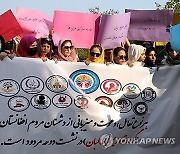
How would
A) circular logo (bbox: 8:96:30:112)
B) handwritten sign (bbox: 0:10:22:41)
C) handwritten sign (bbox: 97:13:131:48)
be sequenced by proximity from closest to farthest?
circular logo (bbox: 8:96:30:112)
handwritten sign (bbox: 0:10:22:41)
handwritten sign (bbox: 97:13:131:48)

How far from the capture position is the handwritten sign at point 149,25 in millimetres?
7934

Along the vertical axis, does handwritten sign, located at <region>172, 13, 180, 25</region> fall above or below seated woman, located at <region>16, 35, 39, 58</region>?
above

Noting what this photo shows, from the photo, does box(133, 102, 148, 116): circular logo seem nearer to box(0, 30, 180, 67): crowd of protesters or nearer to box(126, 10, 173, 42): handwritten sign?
box(0, 30, 180, 67): crowd of protesters

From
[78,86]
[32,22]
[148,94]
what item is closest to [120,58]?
[148,94]

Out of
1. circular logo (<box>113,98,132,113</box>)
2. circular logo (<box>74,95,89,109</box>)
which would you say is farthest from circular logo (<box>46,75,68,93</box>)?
circular logo (<box>113,98,132,113</box>)

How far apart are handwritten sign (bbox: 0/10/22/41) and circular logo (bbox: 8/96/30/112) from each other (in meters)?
1.18

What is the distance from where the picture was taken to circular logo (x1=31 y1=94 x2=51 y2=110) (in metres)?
6.52

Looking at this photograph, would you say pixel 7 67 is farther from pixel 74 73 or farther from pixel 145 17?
pixel 145 17

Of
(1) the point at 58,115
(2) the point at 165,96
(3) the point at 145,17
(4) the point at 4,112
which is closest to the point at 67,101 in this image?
(1) the point at 58,115

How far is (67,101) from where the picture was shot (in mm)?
6609

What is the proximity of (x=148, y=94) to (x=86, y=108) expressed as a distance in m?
0.86
